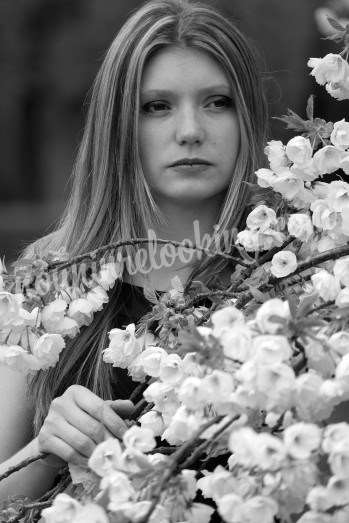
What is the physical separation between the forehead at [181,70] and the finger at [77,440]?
25.4 inches

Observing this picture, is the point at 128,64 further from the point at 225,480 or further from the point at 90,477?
the point at 225,480

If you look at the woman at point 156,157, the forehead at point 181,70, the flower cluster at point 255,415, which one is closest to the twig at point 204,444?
the flower cluster at point 255,415

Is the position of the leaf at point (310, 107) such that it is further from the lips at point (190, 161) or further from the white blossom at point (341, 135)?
the lips at point (190, 161)

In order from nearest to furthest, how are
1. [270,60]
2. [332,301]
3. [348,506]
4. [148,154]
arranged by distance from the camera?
[348,506]
[332,301]
[148,154]
[270,60]

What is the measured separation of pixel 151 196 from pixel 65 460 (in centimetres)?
59

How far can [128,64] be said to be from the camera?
5.80 ft

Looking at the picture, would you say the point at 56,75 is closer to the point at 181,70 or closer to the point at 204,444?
the point at 181,70

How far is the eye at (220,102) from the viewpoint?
172cm

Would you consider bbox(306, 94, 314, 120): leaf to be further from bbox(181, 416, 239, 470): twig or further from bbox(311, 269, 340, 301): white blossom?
bbox(181, 416, 239, 470): twig

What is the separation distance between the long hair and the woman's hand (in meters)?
0.35

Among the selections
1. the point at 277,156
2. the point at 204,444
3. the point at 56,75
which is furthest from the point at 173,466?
the point at 56,75

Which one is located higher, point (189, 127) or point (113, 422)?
point (189, 127)

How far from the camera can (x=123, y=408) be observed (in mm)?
1272

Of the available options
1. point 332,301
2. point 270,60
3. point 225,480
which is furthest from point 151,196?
point 270,60
